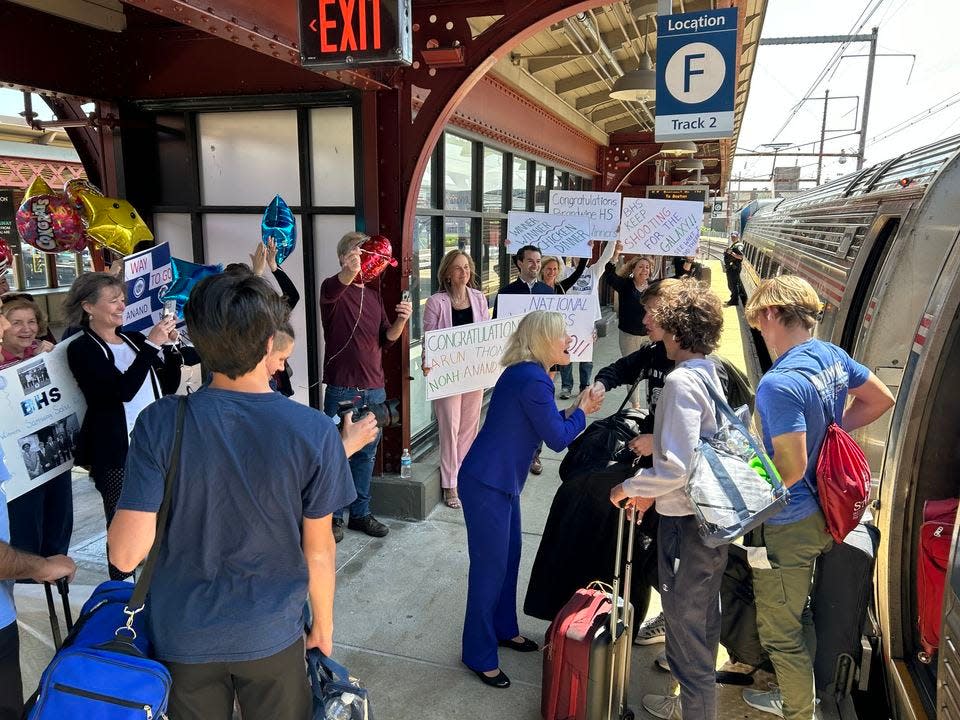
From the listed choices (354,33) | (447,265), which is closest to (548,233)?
(447,265)

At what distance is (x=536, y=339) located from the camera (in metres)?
2.91

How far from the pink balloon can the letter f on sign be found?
469cm

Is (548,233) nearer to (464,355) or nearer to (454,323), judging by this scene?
(454,323)

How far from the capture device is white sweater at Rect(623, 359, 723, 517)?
242 cm

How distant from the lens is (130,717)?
1562 millimetres

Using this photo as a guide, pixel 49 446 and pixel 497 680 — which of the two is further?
pixel 497 680

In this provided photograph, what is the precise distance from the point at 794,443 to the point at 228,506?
6.56ft

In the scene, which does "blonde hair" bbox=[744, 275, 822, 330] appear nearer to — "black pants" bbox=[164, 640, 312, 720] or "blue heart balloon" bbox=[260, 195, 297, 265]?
"black pants" bbox=[164, 640, 312, 720]

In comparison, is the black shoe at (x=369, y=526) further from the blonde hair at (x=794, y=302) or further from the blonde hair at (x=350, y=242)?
the blonde hair at (x=794, y=302)

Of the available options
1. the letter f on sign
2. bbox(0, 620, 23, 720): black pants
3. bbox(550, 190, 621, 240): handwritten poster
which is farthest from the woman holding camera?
bbox(550, 190, 621, 240): handwritten poster

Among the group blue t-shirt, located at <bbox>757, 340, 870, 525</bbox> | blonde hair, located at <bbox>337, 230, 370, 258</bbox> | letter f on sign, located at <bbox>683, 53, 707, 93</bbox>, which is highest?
letter f on sign, located at <bbox>683, 53, 707, 93</bbox>

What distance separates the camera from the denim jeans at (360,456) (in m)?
4.43

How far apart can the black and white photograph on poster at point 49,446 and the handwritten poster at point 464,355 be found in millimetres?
2192

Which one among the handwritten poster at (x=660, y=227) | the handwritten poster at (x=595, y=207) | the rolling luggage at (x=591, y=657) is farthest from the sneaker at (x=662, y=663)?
the handwritten poster at (x=595, y=207)
